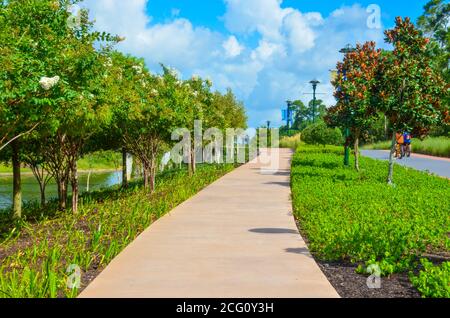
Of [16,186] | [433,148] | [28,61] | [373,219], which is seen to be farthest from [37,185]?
[28,61]

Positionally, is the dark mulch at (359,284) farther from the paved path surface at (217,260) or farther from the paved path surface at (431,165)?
the paved path surface at (431,165)

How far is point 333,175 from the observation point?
2116cm

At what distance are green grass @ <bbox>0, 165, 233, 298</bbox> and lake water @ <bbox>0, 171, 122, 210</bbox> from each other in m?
20.3

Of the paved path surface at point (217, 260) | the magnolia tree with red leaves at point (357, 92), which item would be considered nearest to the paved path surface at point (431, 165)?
the magnolia tree with red leaves at point (357, 92)

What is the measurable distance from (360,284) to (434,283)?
0.89 m

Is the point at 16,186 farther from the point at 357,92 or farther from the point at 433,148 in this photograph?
the point at 433,148

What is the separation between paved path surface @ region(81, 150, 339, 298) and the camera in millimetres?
6527

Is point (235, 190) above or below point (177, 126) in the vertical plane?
below

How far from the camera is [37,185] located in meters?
51.2

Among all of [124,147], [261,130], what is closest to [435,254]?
[124,147]

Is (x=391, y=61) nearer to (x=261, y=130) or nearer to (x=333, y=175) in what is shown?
(x=333, y=175)

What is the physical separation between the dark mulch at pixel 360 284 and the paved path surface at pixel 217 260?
214mm
